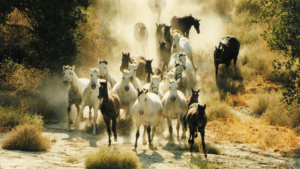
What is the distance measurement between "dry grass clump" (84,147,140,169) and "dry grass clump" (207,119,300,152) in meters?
4.83

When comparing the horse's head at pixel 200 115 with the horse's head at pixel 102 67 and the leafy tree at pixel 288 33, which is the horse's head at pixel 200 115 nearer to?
the leafy tree at pixel 288 33

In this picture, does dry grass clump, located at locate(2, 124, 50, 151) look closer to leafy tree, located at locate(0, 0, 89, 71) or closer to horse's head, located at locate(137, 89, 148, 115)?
horse's head, located at locate(137, 89, 148, 115)

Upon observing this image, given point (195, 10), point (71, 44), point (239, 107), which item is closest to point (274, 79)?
point (239, 107)

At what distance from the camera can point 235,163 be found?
11961mm

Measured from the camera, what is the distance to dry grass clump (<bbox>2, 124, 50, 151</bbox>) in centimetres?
1112

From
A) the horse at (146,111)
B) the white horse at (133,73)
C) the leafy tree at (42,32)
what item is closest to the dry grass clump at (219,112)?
the white horse at (133,73)

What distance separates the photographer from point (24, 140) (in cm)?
1122

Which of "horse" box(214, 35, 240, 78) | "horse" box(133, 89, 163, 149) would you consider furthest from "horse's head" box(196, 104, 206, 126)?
"horse" box(214, 35, 240, 78)

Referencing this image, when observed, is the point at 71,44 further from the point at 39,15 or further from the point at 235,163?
the point at 235,163

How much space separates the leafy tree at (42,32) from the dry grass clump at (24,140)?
535 cm

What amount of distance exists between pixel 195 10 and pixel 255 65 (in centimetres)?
1242

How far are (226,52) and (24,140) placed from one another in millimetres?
12912

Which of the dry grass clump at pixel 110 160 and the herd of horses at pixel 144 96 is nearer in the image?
the dry grass clump at pixel 110 160

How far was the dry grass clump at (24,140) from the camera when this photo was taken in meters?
11.1
